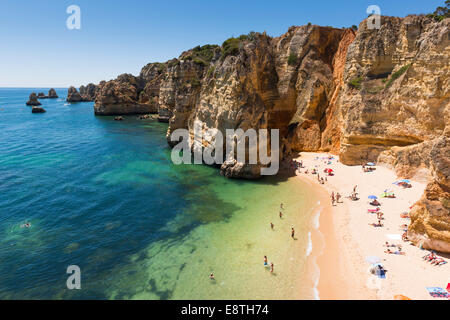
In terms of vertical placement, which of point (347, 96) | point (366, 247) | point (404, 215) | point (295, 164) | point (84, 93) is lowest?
point (366, 247)

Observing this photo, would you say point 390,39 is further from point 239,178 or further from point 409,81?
point 239,178

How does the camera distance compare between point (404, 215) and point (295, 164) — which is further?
point (295, 164)

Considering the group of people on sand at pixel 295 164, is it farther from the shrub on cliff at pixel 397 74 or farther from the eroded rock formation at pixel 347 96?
the shrub on cliff at pixel 397 74

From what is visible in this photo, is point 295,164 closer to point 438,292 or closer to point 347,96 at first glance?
point 347,96

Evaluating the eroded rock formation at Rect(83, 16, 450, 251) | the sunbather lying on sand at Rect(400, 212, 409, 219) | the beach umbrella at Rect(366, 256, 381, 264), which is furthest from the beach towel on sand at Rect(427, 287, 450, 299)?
the sunbather lying on sand at Rect(400, 212, 409, 219)

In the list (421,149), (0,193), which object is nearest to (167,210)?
(0,193)

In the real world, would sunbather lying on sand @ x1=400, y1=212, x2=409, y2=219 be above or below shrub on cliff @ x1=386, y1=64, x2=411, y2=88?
below

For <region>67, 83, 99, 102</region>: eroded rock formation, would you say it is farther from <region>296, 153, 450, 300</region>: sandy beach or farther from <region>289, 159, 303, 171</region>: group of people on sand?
<region>296, 153, 450, 300</region>: sandy beach

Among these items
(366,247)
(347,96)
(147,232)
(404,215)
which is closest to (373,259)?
(366,247)
